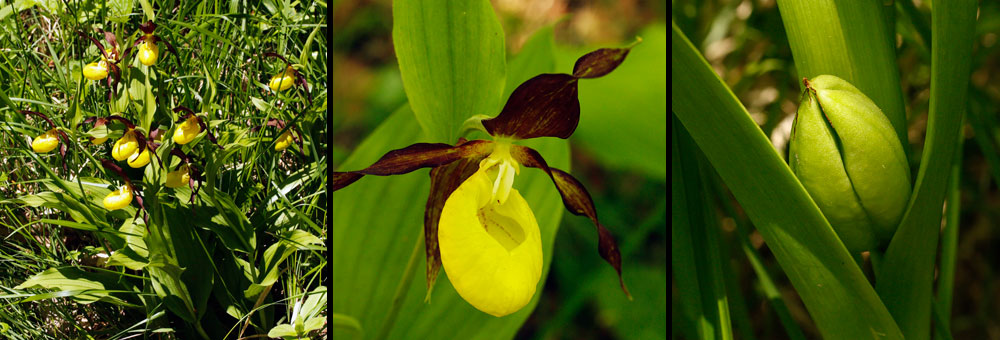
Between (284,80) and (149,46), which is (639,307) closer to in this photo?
(284,80)

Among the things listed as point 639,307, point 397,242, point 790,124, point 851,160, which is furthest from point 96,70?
point 790,124

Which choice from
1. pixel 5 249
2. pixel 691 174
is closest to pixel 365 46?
pixel 691 174

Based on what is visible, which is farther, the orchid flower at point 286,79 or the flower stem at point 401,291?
the orchid flower at point 286,79

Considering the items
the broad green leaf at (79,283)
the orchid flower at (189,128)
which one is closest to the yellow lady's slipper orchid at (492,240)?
the orchid flower at (189,128)

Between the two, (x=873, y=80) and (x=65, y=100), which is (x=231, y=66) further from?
(x=873, y=80)

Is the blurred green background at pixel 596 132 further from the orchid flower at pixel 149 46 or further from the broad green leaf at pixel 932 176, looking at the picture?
the orchid flower at pixel 149 46

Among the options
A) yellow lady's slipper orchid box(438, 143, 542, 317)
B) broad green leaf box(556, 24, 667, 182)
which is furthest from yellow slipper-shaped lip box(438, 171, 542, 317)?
broad green leaf box(556, 24, 667, 182)
